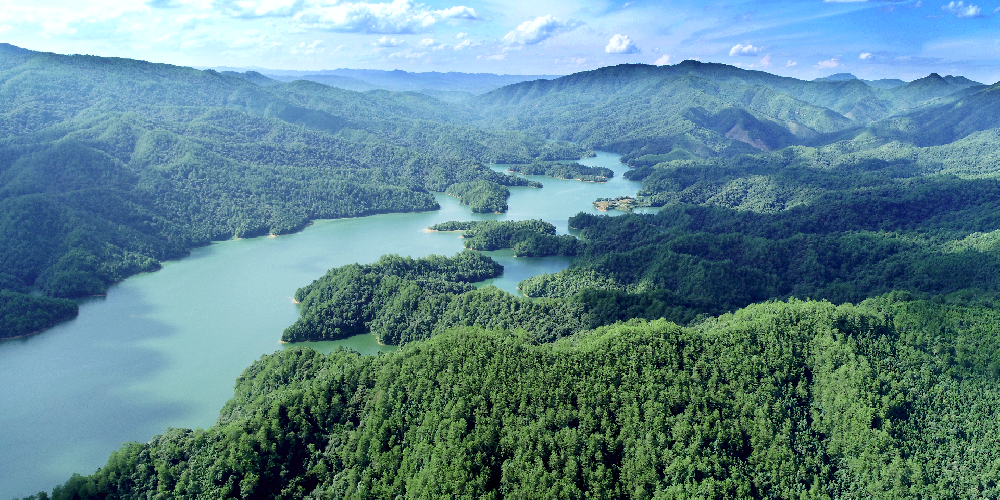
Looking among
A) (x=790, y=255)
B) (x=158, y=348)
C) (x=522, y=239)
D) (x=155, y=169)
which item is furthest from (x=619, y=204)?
(x=158, y=348)

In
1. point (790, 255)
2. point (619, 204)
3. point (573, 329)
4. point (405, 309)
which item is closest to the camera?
point (573, 329)

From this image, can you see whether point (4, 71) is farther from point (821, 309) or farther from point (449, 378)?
point (821, 309)

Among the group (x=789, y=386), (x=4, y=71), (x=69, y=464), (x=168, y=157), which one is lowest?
(x=69, y=464)

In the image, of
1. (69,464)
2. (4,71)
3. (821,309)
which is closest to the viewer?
(69,464)

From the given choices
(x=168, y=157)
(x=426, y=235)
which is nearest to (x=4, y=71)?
(x=168, y=157)

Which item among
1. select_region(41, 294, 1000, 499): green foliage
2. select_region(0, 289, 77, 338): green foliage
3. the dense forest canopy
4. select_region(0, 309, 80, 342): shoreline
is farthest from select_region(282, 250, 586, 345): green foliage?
select_region(0, 289, 77, 338): green foliage

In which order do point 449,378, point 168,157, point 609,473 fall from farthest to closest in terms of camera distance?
1. point 168,157
2. point 449,378
3. point 609,473

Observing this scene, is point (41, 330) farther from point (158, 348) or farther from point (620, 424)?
point (620, 424)
